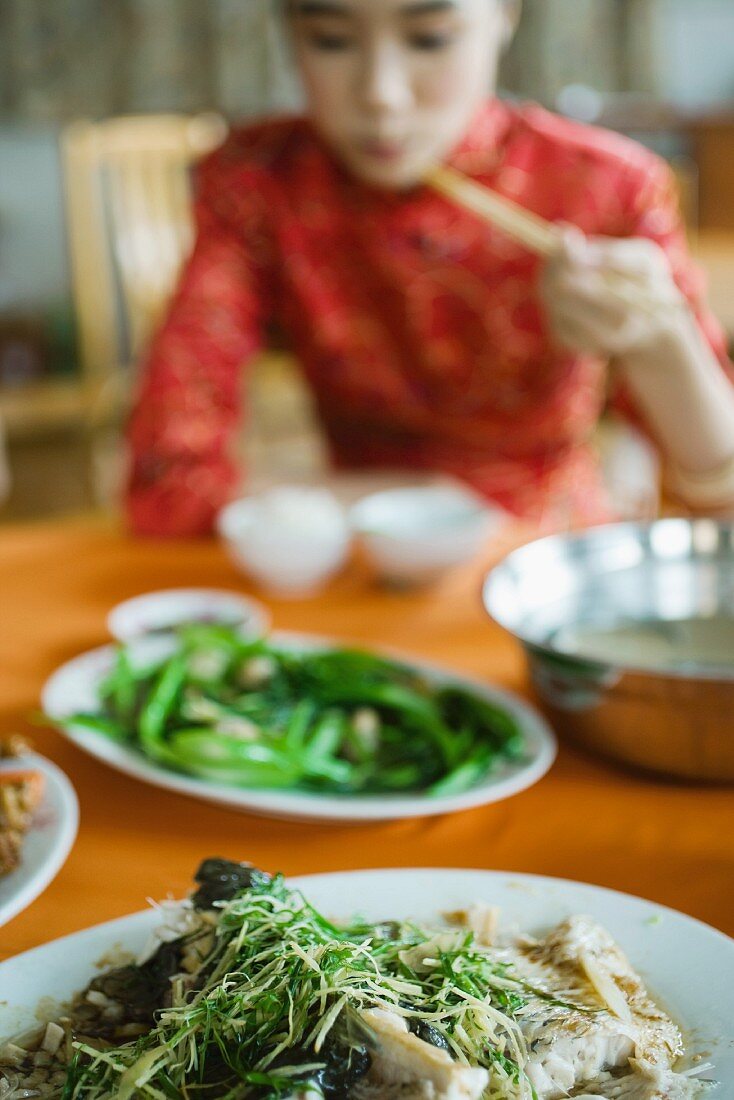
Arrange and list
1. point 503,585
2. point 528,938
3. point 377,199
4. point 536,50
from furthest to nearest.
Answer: point 536,50 < point 377,199 < point 503,585 < point 528,938

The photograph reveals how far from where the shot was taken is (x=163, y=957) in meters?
0.68

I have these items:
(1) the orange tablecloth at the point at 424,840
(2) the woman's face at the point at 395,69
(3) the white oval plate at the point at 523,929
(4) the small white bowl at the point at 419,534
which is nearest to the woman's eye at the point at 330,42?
(2) the woman's face at the point at 395,69

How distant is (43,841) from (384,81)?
3.60 ft

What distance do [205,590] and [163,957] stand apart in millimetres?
797

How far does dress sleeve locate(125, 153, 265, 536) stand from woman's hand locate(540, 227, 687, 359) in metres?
0.59

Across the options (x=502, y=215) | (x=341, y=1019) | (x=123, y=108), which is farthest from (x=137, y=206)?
(x=341, y=1019)

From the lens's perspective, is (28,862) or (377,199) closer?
(28,862)

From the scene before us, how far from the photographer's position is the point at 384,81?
147 centimetres

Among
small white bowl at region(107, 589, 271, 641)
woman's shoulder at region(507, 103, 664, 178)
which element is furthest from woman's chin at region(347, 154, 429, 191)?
small white bowl at region(107, 589, 271, 641)

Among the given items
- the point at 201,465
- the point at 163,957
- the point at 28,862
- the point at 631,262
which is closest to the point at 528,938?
the point at 163,957

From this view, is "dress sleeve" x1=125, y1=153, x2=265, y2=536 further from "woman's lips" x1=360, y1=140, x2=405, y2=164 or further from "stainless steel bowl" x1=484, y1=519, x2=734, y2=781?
"stainless steel bowl" x1=484, y1=519, x2=734, y2=781

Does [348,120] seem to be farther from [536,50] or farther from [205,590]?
[536,50]

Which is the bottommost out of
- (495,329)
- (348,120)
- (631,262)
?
(495,329)

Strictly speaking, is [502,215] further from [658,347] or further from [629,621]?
[629,621]
